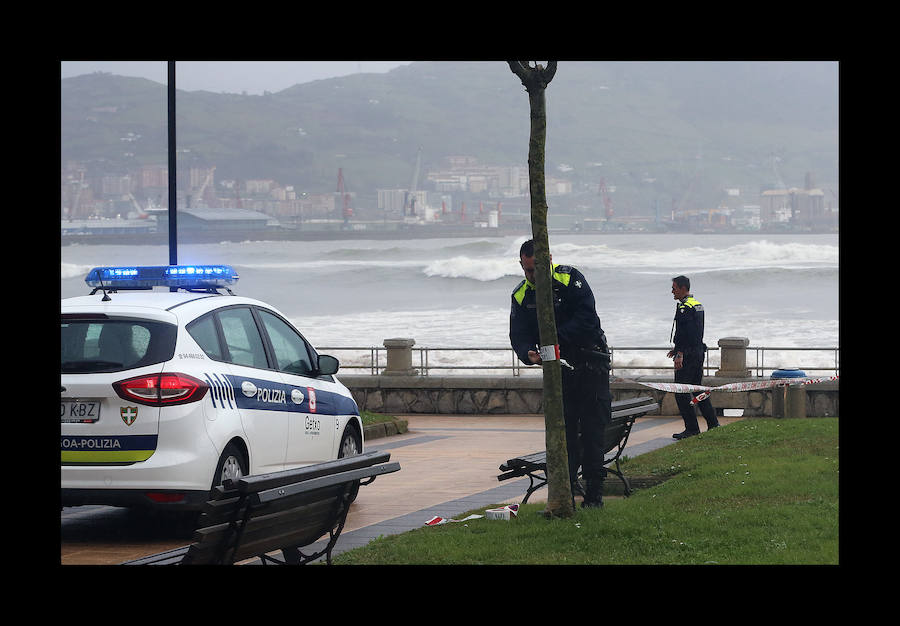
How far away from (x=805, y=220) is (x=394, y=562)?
4288 inches

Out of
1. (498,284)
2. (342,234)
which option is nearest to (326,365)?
(498,284)

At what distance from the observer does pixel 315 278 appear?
90.3 metres

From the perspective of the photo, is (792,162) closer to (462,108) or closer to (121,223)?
(462,108)

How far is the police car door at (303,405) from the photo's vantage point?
953cm

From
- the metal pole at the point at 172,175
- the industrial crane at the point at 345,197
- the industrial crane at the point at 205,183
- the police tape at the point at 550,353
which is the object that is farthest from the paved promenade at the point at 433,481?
the industrial crane at the point at 205,183

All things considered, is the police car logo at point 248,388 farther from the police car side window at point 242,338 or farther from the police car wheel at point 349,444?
the police car wheel at point 349,444

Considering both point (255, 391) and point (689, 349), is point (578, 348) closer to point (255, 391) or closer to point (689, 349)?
point (255, 391)

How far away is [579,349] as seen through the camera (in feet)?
28.4

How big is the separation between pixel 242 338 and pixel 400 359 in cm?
1151

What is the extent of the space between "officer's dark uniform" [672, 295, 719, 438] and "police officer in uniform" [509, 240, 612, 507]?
6.12m

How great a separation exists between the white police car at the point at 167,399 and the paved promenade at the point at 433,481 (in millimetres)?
562

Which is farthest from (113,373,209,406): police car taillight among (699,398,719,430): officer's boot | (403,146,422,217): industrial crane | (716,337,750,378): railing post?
(403,146,422,217): industrial crane
